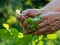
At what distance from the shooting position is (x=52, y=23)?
1.34 metres

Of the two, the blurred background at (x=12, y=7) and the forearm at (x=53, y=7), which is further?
the blurred background at (x=12, y=7)


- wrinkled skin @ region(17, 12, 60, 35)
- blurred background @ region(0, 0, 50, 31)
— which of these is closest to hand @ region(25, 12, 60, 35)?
wrinkled skin @ region(17, 12, 60, 35)

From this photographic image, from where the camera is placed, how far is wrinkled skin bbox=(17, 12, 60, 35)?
4.33 ft

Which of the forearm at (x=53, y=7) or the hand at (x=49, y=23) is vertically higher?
the forearm at (x=53, y=7)

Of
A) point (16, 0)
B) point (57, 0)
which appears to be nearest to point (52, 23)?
point (57, 0)

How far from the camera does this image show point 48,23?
134cm

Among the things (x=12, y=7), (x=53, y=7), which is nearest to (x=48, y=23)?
(x=53, y=7)

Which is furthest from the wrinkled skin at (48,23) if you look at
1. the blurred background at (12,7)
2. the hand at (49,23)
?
the blurred background at (12,7)

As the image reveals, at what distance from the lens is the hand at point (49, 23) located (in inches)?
52.0

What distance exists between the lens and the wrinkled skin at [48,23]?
52.0 inches

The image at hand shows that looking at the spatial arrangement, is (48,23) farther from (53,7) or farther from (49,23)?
(53,7)

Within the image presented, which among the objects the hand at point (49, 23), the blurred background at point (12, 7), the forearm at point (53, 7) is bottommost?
the hand at point (49, 23)

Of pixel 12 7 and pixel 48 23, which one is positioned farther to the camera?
pixel 12 7

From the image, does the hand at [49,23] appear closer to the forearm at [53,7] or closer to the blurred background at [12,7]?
the forearm at [53,7]
